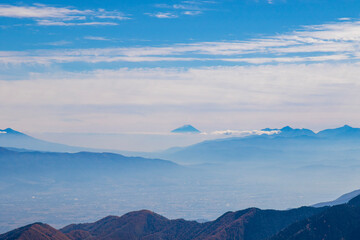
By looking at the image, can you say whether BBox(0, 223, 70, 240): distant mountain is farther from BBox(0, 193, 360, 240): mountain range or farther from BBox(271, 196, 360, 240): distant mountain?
BBox(271, 196, 360, 240): distant mountain

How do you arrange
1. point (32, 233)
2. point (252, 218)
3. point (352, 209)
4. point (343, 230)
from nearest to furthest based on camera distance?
point (343, 230)
point (352, 209)
point (32, 233)
point (252, 218)

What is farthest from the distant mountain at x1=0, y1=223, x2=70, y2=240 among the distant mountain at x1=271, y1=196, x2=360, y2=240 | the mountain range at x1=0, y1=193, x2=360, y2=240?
the distant mountain at x1=271, y1=196, x2=360, y2=240

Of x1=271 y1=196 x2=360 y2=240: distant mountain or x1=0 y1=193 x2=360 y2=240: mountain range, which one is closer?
x1=271 y1=196 x2=360 y2=240: distant mountain

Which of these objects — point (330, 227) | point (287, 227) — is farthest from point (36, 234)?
point (330, 227)

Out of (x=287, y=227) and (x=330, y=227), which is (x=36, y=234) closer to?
(x=287, y=227)

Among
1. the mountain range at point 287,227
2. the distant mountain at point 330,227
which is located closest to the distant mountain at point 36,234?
the mountain range at point 287,227

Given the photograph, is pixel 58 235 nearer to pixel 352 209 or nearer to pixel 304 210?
pixel 304 210

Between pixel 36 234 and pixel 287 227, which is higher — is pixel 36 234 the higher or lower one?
the lower one

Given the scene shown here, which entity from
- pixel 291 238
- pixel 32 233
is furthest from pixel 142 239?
pixel 291 238
